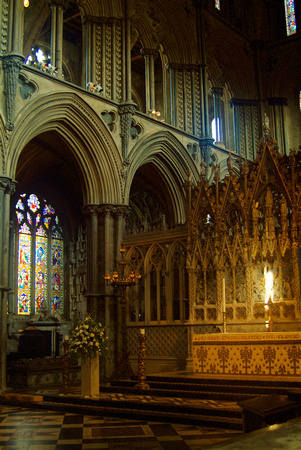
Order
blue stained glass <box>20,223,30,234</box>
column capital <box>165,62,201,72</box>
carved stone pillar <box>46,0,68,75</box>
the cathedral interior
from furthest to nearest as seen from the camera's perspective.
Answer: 1. blue stained glass <box>20,223,30,234</box>
2. column capital <box>165,62,201,72</box>
3. carved stone pillar <box>46,0,68,75</box>
4. the cathedral interior

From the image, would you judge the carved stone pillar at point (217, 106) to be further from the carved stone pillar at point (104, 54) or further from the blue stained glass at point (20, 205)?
the blue stained glass at point (20, 205)

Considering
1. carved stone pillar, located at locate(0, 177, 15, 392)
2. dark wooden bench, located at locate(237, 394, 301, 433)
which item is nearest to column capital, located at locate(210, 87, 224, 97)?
carved stone pillar, located at locate(0, 177, 15, 392)

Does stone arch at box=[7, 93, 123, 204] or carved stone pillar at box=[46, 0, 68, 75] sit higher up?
carved stone pillar at box=[46, 0, 68, 75]

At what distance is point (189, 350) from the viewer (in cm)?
1232

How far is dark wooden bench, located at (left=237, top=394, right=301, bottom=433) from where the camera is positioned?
183 inches

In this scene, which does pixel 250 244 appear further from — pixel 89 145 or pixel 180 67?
pixel 180 67

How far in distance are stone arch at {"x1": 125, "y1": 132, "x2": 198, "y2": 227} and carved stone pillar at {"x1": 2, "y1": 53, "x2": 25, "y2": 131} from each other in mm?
4466

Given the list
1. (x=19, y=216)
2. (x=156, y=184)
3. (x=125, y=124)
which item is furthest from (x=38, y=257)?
(x=125, y=124)

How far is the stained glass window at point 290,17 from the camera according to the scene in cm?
2298

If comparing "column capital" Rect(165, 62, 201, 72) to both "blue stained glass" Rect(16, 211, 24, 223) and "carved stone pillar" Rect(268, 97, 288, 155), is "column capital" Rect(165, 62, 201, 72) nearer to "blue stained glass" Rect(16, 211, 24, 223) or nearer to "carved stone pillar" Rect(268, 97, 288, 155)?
"carved stone pillar" Rect(268, 97, 288, 155)

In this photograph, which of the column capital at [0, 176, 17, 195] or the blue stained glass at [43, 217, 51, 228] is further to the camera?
the blue stained glass at [43, 217, 51, 228]

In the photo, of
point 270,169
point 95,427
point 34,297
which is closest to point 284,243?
point 270,169

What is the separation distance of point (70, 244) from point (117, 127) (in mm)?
6018

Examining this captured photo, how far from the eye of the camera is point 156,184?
1861 cm
